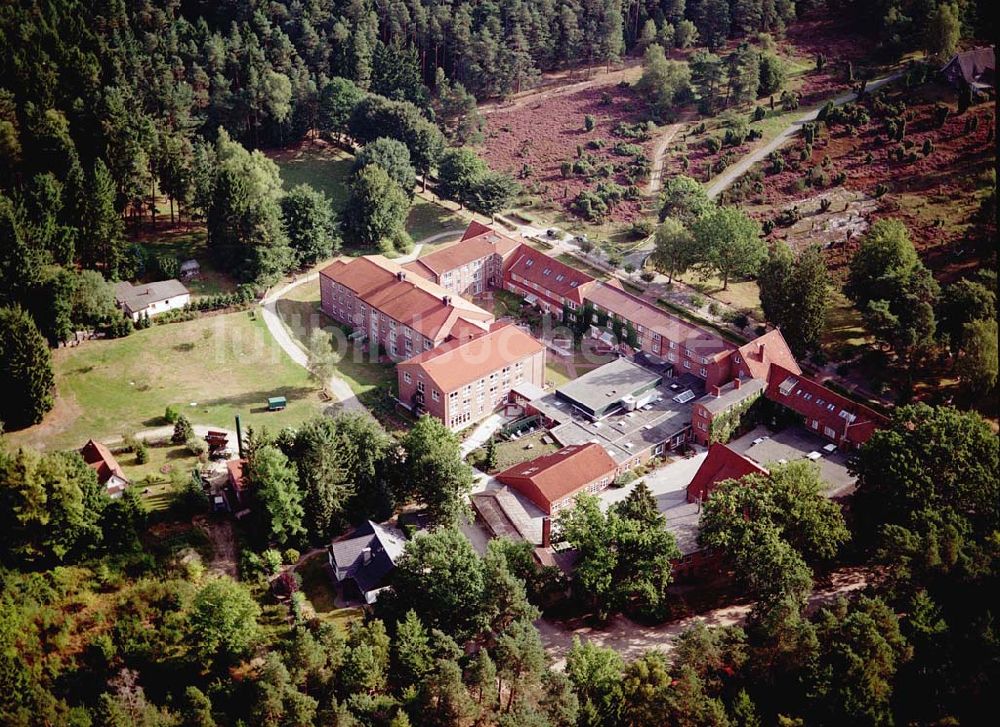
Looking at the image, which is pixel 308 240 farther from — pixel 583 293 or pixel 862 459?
pixel 862 459

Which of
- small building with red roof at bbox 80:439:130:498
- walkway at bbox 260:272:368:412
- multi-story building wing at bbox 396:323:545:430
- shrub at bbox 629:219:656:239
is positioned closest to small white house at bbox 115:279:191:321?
walkway at bbox 260:272:368:412

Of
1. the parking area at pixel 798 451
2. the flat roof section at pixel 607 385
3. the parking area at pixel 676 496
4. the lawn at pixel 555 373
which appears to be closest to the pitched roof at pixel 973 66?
the parking area at pixel 798 451

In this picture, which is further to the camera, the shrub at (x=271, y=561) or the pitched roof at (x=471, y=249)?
the pitched roof at (x=471, y=249)

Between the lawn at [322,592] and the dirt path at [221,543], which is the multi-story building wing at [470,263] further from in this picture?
the lawn at [322,592]

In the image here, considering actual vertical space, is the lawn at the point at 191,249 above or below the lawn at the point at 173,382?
above

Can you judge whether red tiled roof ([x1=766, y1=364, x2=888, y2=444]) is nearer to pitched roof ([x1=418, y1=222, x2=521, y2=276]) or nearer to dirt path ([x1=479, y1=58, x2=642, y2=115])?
pitched roof ([x1=418, y1=222, x2=521, y2=276])

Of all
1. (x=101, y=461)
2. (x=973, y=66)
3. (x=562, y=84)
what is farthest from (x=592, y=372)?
(x=562, y=84)

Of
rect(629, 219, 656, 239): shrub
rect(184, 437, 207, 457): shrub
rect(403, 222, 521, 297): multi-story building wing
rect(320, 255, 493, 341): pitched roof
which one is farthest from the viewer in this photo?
rect(629, 219, 656, 239): shrub
